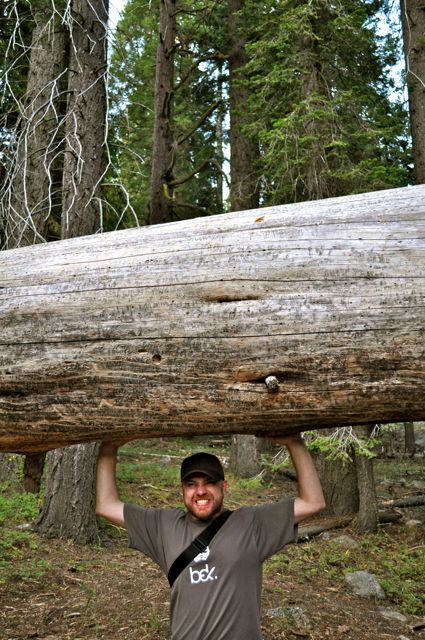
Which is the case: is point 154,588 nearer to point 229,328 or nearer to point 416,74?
point 229,328

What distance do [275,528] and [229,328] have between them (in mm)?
1199

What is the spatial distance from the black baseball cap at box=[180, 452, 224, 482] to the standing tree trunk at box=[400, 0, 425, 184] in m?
7.76

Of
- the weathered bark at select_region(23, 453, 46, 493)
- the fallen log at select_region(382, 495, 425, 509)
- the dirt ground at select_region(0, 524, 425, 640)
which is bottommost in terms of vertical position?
the fallen log at select_region(382, 495, 425, 509)

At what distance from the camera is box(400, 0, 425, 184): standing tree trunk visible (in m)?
9.78

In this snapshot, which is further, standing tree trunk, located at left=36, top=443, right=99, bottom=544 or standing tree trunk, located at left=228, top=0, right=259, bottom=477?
standing tree trunk, located at left=228, top=0, right=259, bottom=477

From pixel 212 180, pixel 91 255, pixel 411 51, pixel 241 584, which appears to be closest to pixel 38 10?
pixel 411 51

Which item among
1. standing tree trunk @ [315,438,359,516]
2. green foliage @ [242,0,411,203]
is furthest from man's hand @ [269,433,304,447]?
standing tree trunk @ [315,438,359,516]

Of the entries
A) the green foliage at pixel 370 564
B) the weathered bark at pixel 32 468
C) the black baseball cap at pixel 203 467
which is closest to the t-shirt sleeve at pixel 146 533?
the black baseball cap at pixel 203 467

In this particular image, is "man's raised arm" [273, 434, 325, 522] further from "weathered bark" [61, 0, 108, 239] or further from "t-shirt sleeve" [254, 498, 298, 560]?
"weathered bark" [61, 0, 108, 239]

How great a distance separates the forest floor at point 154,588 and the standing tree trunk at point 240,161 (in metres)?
3.43

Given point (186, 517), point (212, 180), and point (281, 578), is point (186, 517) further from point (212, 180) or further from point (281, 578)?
point (212, 180)

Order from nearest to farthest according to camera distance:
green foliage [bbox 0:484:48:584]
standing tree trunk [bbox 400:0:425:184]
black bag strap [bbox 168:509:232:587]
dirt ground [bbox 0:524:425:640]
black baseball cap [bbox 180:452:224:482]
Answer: black bag strap [bbox 168:509:232:587], black baseball cap [bbox 180:452:224:482], dirt ground [bbox 0:524:425:640], green foliage [bbox 0:484:48:584], standing tree trunk [bbox 400:0:425:184]

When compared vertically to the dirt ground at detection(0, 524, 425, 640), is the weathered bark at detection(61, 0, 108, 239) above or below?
above

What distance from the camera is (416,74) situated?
32.4 ft
